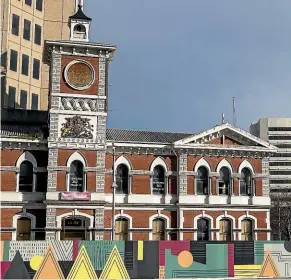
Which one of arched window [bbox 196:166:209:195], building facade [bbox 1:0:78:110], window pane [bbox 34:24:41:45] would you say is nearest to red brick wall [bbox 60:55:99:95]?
arched window [bbox 196:166:209:195]

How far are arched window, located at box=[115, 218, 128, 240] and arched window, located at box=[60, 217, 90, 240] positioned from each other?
246 cm

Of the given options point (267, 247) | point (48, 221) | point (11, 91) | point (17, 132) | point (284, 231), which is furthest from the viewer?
point (284, 231)

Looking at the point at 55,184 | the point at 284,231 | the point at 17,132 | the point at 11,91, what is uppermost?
the point at 11,91

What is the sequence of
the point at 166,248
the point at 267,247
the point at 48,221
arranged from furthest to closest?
the point at 48,221 → the point at 267,247 → the point at 166,248

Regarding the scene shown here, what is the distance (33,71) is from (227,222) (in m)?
31.0

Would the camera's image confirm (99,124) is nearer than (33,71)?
Yes

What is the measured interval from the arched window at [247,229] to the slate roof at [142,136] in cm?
823

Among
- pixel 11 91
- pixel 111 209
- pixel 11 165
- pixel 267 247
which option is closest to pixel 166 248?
pixel 267 247

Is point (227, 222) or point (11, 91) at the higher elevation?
point (11, 91)

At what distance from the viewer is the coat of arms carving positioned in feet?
117

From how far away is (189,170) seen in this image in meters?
38.6

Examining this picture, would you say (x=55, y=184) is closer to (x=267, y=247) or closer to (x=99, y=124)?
(x=99, y=124)

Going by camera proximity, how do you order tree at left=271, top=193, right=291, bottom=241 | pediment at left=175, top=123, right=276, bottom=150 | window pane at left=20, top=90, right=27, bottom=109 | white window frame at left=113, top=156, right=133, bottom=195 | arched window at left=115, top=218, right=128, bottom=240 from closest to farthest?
arched window at left=115, top=218, right=128, bottom=240, white window frame at left=113, top=156, right=133, bottom=195, pediment at left=175, top=123, right=276, bottom=150, window pane at left=20, top=90, right=27, bottom=109, tree at left=271, top=193, right=291, bottom=241

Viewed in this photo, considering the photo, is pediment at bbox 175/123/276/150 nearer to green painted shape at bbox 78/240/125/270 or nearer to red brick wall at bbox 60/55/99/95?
red brick wall at bbox 60/55/99/95
